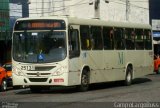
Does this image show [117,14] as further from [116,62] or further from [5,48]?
[116,62]

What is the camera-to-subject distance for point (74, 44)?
21531 millimetres

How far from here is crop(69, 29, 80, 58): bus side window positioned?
69.7 ft

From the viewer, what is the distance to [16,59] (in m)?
21.5

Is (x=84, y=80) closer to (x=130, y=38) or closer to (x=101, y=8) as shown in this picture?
(x=130, y=38)

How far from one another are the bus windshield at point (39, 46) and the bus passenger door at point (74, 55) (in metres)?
0.42

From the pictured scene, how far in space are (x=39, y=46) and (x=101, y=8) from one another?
52216 millimetres

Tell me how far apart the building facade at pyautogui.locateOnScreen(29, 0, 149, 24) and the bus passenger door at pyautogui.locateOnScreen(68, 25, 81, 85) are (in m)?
51.1

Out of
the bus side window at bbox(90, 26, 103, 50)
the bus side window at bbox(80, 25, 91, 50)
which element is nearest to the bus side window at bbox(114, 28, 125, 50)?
the bus side window at bbox(90, 26, 103, 50)

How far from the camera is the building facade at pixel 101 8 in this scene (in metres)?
73.9

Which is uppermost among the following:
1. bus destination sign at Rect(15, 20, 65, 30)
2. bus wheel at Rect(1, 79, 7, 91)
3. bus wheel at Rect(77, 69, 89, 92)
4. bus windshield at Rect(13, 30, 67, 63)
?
bus destination sign at Rect(15, 20, 65, 30)

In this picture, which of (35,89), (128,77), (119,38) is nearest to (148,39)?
(128,77)

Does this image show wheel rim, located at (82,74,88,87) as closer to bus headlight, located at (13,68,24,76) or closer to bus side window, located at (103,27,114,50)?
bus side window, located at (103,27,114,50)

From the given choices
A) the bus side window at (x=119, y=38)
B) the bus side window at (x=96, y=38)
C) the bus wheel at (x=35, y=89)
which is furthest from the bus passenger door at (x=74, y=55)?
the bus side window at (x=119, y=38)

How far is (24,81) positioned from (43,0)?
57.6 meters
